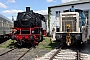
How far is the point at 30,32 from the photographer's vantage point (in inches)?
544

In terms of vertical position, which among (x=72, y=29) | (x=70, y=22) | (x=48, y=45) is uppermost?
(x=70, y=22)

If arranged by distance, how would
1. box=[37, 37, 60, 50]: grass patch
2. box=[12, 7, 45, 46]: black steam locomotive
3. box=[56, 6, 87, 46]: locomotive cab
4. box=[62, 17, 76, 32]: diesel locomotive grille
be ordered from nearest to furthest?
box=[56, 6, 87, 46]: locomotive cab < box=[62, 17, 76, 32]: diesel locomotive grille < box=[12, 7, 45, 46]: black steam locomotive < box=[37, 37, 60, 50]: grass patch

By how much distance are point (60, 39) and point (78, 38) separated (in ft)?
4.36

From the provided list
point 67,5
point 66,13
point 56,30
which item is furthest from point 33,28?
point 67,5

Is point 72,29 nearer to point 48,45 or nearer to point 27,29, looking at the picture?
point 48,45

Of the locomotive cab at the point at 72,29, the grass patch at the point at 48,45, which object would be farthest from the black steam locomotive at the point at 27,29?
the locomotive cab at the point at 72,29

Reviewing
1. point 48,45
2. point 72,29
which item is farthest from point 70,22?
point 48,45

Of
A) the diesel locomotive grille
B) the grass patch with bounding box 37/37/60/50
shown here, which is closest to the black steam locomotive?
the grass patch with bounding box 37/37/60/50

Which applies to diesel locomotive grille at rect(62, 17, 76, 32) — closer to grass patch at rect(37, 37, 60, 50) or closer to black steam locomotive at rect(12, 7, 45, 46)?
grass patch at rect(37, 37, 60, 50)

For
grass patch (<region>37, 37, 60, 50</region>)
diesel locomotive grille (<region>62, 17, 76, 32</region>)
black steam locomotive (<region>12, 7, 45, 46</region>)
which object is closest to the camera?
diesel locomotive grille (<region>62, 17, 76, 32</region>)

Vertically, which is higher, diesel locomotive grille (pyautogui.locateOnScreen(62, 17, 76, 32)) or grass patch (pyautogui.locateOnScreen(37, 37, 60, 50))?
diesel locomotive grille (pyautogui.locateOnScreen(62, 17, 76, 32))

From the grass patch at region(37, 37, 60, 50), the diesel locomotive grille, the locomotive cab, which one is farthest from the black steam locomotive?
the diesel locomotive grille

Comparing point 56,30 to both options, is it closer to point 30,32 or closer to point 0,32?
point 30,32

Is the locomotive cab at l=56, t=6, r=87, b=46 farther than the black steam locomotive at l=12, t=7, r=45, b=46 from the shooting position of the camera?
No
